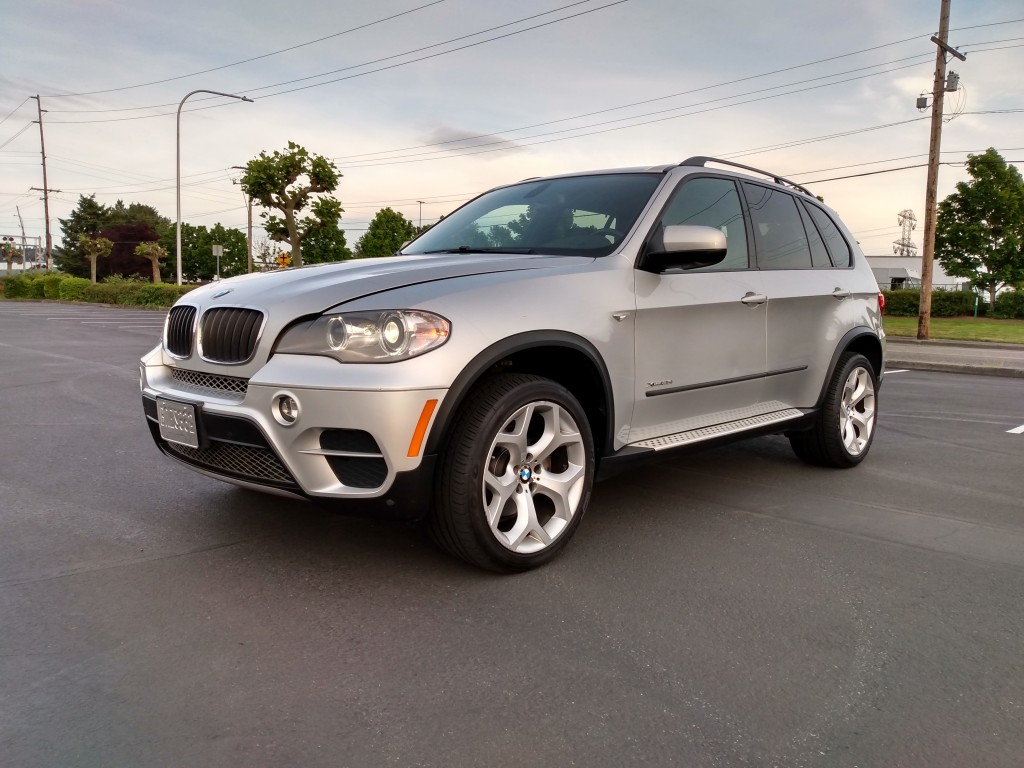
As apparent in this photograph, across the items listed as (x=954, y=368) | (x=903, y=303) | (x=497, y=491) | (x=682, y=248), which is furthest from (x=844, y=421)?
(x=903, y=303)

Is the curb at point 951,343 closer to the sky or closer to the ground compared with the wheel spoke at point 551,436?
closer to the ground

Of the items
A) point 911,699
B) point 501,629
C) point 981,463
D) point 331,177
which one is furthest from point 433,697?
point 331,177

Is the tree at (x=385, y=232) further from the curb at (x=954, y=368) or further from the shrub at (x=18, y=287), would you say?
the curb at (x=954, y=368)

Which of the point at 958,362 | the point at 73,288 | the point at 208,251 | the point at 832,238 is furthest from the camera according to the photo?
the point at 208,251

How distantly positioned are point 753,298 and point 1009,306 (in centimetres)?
4175

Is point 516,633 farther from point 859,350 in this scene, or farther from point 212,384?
point 859,350

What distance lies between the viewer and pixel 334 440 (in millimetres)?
2900

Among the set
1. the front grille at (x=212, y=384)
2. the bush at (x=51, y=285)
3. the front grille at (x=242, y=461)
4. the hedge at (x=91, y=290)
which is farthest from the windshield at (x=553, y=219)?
the bush at (x=51, y=285)

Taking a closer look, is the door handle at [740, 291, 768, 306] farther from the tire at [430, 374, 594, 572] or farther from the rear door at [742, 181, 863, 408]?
the tire at [430, 374, 594, 572]

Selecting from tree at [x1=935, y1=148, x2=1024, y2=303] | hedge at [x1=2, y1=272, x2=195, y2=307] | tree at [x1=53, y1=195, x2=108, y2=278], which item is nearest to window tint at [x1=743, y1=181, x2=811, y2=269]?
hedge at [x1=2, y1=272, x2=195, y2=307]

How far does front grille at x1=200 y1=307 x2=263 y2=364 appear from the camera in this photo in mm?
3125

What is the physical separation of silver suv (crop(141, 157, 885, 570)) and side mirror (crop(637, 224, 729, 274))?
1 centimetres

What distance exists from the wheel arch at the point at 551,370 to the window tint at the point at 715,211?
3.00ft

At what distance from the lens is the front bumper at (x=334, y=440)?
2.83 m
